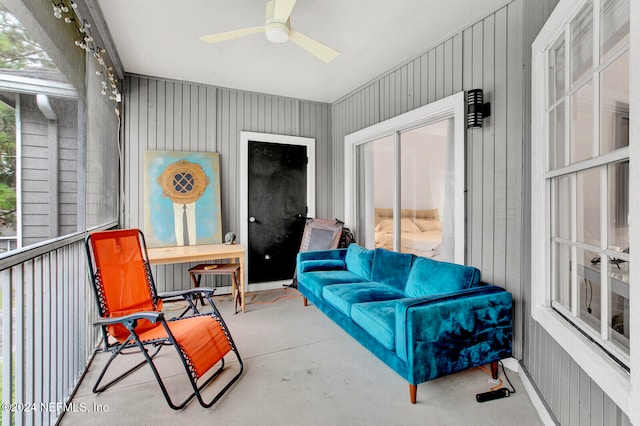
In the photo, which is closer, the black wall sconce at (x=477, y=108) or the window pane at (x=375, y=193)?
the black wall sconce at (x=477, y=108)

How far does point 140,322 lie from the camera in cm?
232

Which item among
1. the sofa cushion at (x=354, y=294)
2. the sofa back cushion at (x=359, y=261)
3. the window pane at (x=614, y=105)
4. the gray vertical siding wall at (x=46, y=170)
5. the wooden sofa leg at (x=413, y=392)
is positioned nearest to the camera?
the window pane at (x=614, y=105)

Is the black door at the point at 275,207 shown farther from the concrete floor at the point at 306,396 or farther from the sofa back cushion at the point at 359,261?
the concrete floor at the point at 306,396

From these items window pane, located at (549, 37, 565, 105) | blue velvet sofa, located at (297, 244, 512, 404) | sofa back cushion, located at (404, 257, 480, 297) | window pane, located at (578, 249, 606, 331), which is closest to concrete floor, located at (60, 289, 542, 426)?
blue velvet sofa, located at (297, 244, 512, 404)

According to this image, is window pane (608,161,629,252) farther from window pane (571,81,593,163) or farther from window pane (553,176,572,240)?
window pane (553,176,572,240)

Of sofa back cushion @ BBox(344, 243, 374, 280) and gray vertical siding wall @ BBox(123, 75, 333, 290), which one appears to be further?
gray vertical siding wall @ BBox(123, 75, 333, 290)

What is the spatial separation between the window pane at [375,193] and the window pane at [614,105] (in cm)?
251

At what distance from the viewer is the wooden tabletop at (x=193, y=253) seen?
3196mm

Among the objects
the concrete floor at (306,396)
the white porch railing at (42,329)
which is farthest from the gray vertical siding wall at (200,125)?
the concrete floor at (306,396)

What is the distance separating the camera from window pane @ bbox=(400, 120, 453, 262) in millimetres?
3096

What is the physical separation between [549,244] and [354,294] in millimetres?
1497

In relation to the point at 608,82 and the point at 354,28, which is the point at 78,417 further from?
the point at 354,28

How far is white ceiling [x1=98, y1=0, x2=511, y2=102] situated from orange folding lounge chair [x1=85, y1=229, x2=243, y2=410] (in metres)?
1.86

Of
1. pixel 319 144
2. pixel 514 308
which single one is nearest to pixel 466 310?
pixel 514 308
